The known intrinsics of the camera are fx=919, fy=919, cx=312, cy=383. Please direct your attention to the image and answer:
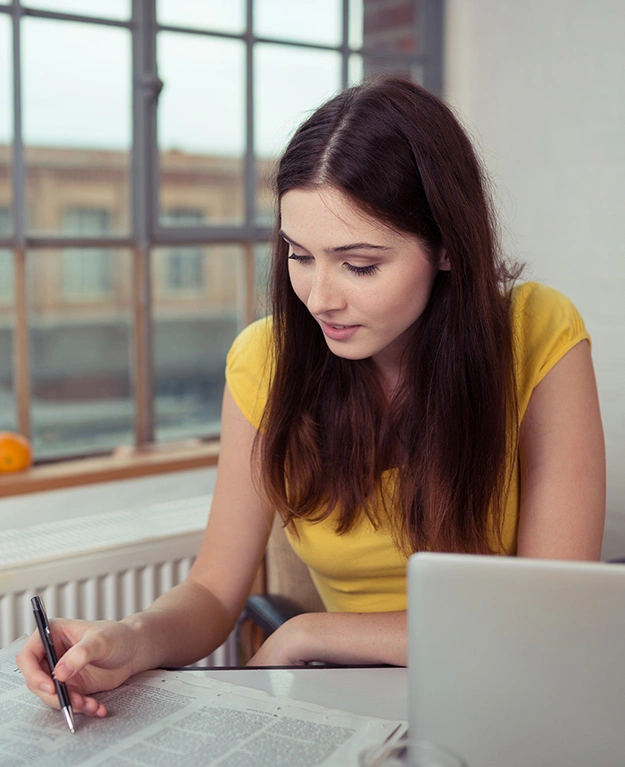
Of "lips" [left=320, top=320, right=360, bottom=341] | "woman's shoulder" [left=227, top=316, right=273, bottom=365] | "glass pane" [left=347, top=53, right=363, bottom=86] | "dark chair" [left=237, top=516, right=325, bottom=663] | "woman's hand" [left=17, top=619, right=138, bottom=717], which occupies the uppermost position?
"glass pane" [left=347, top=53, right=363, bottom=86]

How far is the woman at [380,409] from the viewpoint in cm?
113

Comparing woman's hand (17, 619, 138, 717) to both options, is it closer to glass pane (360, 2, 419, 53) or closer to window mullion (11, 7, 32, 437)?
window mullion (11, 7, 32, 437)

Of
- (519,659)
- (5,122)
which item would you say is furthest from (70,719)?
(5,122)

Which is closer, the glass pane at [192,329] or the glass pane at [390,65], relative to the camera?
the glass pane at [192,329]

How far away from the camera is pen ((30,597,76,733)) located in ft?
2.94

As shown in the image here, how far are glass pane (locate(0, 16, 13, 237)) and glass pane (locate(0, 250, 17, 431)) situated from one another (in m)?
0.09

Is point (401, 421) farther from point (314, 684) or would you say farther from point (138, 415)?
point (138, 415)

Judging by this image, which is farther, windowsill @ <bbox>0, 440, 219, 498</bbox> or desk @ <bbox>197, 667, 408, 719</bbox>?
windowsill @ <bbox>0, 440, 219, 498</bbox>

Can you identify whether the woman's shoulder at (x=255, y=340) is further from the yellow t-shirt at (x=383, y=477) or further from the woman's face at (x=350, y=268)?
the woman's face at (x=350, y=268)

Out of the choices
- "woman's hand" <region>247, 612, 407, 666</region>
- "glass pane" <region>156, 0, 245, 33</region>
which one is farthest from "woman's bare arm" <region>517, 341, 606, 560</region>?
"glass pane" <region>156, 0, 245, 33</region>

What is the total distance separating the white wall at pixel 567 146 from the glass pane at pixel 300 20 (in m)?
0.40

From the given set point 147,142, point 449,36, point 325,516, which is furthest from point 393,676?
point 449,36

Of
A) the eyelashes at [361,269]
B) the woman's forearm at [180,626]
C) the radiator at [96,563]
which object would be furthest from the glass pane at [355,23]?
the woman's forearm at [180,626]

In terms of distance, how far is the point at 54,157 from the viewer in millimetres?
2285
